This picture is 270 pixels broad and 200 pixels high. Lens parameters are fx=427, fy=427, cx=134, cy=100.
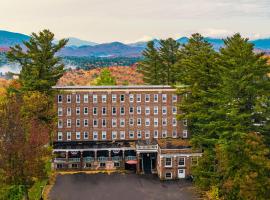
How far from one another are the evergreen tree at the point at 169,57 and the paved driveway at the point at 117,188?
93.5ft

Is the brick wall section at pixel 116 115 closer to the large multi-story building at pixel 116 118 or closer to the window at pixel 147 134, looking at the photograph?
the large multi-story building at pixel 116 118

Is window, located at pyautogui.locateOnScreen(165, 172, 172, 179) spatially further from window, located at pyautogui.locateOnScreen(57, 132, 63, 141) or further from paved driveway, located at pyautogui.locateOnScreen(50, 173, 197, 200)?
window, located at pyautogui.locateOnScreen(57, 132, 63, 141)

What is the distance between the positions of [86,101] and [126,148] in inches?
458

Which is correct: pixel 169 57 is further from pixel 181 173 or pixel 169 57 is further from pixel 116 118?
pixel 181 173

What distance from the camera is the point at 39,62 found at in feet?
222

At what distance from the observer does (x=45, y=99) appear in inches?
2534

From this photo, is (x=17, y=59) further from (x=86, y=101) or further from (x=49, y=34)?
(x=86, y=101)

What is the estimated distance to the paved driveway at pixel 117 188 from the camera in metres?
54.1

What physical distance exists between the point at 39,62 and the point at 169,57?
29.2m

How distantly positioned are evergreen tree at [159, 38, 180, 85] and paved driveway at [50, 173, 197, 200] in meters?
28.5

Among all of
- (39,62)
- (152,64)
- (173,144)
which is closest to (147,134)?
(173,144)

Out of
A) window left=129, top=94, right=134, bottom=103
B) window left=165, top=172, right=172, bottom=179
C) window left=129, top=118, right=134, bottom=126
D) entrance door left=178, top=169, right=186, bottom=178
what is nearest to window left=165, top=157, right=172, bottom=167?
window left=165, top=172, right=172, bottom=179

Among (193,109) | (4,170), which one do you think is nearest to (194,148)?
(193,109)

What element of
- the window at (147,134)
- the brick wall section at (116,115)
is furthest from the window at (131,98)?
the window at (147,134)
